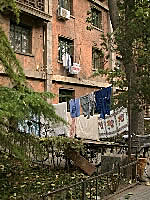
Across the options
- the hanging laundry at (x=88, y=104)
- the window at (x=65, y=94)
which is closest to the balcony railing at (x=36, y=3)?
the window at (x=65, y=94)

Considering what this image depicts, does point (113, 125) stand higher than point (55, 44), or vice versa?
point (55, 44)

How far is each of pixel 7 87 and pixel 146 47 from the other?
11.6ft

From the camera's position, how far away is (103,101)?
41.5 ft

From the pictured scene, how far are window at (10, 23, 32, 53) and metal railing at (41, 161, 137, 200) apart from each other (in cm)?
1004

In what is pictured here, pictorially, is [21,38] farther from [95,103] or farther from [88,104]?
[95,103]

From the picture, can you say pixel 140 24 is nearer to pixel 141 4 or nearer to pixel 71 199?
pixel 141 4

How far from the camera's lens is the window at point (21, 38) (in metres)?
16.3

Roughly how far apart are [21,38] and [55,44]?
7.25 ft

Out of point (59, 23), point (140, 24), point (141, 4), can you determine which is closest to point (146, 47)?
point (140, 24)

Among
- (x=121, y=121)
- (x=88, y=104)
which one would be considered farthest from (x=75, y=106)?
(x=121, y=121)

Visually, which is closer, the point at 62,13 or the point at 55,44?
the point at 55,44

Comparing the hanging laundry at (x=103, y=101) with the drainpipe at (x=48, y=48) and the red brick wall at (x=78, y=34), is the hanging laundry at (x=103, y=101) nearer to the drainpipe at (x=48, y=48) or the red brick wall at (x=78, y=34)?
the drainpipe at (x=48, y=48)

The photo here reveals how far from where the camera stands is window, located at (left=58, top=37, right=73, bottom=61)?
18.9 meters

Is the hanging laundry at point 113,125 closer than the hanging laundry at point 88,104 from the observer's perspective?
No
